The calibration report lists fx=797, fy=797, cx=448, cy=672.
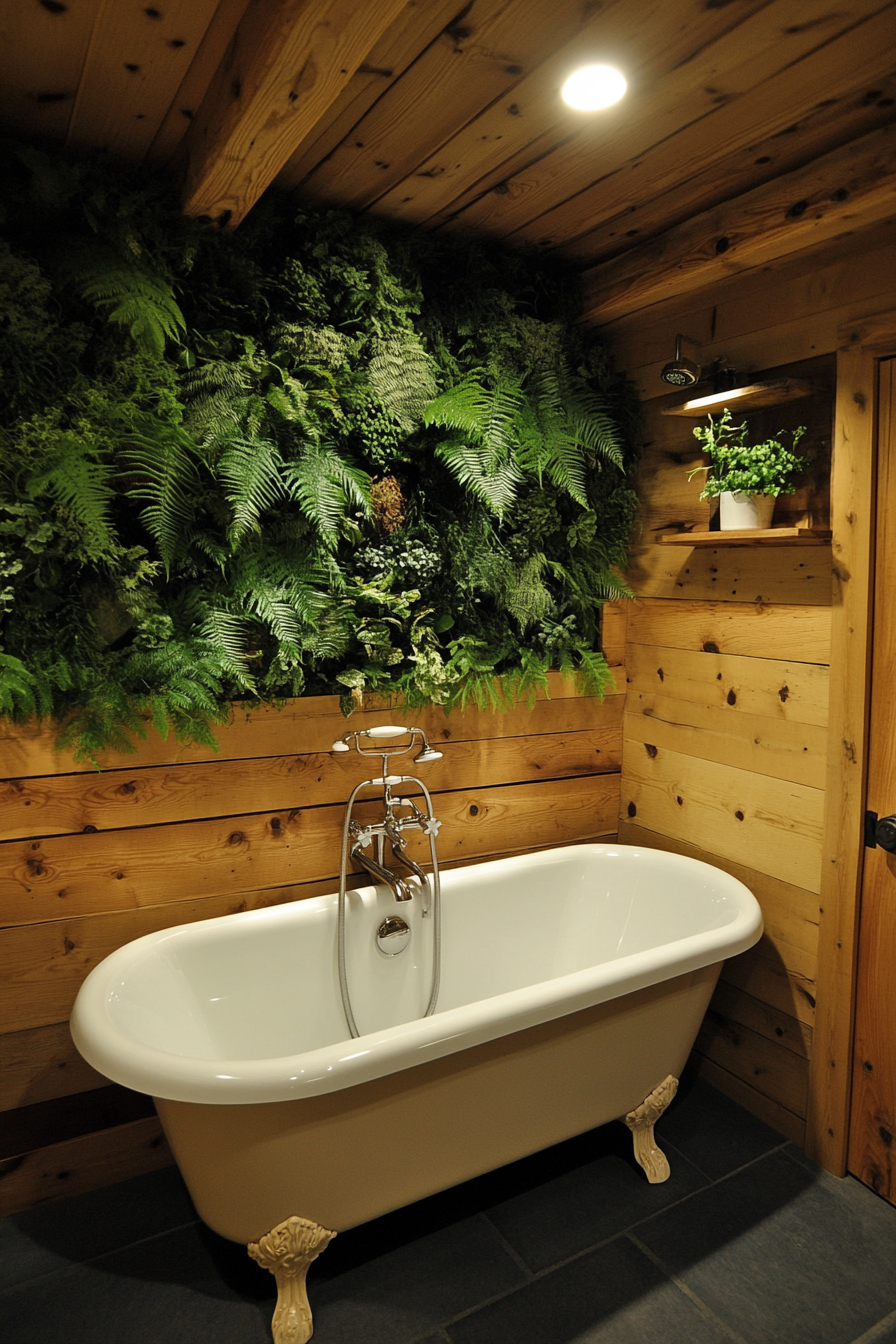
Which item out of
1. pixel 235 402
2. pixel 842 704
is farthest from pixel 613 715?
pixel 235 402

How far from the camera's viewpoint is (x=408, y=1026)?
1.56 metres

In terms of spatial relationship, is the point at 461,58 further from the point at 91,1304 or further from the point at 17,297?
the point at 91,1304

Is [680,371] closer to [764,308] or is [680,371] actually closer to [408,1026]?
[764,308]

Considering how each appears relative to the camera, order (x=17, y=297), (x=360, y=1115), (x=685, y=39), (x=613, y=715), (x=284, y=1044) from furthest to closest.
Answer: (x=613, y=715)
(x=284, y=1044)
(x=17, y=297)
(x=360, y=1115)
(x=685, y=39)

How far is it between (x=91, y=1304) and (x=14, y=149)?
99.4 inches

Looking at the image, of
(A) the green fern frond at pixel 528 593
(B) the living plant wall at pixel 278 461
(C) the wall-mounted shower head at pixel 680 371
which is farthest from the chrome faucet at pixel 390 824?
(C) the wall-mounted shower head at pixel 680 371

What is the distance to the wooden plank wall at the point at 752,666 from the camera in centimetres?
212

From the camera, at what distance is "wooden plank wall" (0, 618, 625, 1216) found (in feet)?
6.33

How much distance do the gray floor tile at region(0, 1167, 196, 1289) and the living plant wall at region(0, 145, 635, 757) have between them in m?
1.12

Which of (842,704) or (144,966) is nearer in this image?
(144,966)

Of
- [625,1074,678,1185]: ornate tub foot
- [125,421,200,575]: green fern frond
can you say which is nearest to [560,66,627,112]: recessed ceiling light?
[125,421,200,575]: green fern frond

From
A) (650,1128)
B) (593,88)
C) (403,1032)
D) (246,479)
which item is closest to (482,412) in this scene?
(246,479)

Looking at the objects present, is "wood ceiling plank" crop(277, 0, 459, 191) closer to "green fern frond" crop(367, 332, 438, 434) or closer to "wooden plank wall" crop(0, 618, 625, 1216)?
"green fern frond" crop(367, 332, 438, 434)

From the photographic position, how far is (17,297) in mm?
1778
